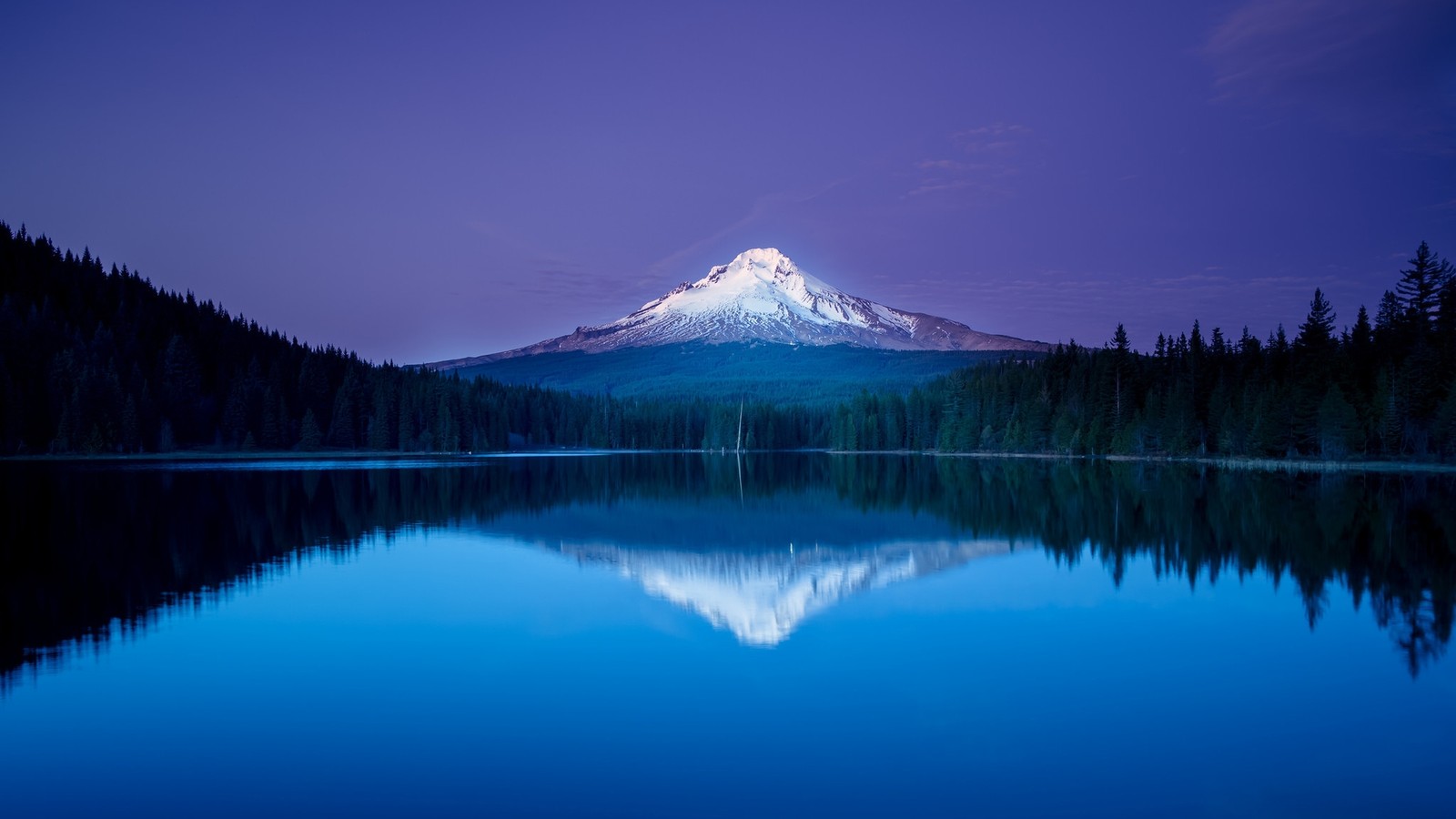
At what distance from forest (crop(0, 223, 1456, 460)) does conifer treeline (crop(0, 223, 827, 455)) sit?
0.25 metres

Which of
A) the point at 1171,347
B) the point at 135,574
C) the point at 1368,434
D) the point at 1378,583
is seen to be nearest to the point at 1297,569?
the point at 1378,583

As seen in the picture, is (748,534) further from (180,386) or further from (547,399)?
(547,399)

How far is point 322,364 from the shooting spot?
128000mm

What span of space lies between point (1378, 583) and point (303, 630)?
66.6 feet

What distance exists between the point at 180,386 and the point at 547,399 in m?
63.7

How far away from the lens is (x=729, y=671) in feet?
43.7

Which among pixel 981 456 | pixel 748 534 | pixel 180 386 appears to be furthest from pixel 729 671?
pixel 180 386

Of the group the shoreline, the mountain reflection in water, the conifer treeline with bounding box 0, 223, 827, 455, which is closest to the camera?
the mountain reflection in water

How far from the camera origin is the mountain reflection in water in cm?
Answer: 1769

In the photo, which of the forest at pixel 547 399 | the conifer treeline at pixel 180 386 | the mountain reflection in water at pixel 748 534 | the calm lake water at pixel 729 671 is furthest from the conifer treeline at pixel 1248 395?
the conifer treeline at pixel 180 386

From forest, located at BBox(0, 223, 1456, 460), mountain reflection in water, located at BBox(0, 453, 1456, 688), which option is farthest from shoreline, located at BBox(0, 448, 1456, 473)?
mountain reflection in water, located at BBox(0, 453, 1456, 688)

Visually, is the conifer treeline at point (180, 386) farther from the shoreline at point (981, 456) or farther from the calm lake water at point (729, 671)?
the calm lake water at point (729, 671)

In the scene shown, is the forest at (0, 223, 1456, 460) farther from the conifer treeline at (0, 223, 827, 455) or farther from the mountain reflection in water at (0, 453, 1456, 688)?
the mountain reflection in water at (0, 453, 1456, 688)

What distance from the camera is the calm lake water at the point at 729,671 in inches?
356
